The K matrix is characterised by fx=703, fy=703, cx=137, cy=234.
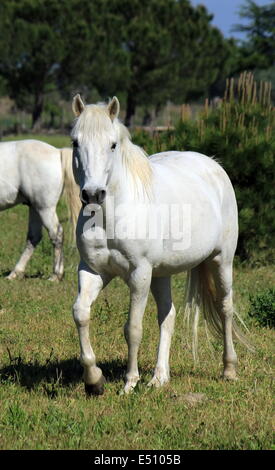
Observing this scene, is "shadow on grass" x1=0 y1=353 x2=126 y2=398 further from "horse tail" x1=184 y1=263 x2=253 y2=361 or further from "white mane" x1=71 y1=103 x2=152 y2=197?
"white mane" x1=71 y1=103 x2=152 y2=197

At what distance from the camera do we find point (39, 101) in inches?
1960

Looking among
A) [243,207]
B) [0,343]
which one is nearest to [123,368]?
[0,343]

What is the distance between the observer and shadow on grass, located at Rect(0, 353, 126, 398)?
5.17m

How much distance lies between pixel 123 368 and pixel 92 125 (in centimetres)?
225

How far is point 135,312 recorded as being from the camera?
4.83 metres

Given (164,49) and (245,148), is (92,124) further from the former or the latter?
(164,49)

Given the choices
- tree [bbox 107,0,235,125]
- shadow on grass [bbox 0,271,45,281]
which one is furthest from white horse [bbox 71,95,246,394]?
tree [bbox 107,0,235,125]

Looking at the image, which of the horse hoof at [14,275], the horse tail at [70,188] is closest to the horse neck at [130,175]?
the horse tail at [70,188]

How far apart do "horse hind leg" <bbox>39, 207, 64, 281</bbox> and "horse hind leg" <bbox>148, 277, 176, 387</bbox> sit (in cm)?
468

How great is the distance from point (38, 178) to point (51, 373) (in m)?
4.86

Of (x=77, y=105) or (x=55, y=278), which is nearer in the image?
(x=77, y=105)

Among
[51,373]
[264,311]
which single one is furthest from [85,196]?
[264,311]

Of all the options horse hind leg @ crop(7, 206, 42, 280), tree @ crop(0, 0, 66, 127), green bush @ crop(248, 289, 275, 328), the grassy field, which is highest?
tree @ crop(0, 0, 66, 127)

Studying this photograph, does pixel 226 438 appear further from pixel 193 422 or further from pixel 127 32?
pixel 127 32
